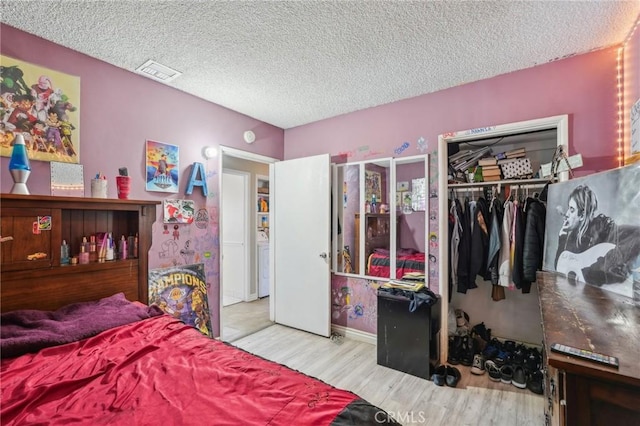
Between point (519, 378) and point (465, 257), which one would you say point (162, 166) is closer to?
point (465, 257)

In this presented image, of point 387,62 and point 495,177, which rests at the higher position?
point 387,62

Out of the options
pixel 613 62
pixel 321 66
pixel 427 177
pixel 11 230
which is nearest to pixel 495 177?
pixel 427 177

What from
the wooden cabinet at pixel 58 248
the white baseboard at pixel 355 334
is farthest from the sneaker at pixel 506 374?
the wooden cabinet at pixel 58 248

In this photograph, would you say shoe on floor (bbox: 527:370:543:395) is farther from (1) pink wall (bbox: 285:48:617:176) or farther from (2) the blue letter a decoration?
(2) the blue letter a decoration

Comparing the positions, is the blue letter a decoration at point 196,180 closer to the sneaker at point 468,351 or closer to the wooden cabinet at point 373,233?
the wooden cabinet at point 373,233

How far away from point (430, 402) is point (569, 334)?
154 cm

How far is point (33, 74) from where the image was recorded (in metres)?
1.83

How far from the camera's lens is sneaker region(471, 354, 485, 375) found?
2.39 metres

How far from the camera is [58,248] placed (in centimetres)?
171

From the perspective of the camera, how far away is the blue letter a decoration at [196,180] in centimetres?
267

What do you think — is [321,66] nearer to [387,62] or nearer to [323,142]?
[387,62]

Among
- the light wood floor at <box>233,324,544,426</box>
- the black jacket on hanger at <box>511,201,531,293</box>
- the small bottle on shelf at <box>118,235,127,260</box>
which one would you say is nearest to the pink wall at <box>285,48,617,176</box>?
the black jacket on hanger at <box>511,201,531,293</box>

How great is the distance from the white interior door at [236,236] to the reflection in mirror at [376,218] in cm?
216

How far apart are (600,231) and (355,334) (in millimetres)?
2337
